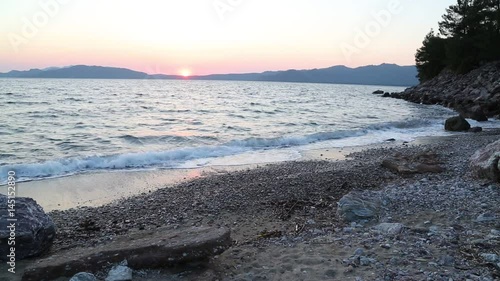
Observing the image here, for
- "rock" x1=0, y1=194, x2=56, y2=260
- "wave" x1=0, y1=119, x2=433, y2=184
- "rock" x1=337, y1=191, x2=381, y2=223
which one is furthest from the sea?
"rock" x1=337, y1=191, x2=381, y2=223

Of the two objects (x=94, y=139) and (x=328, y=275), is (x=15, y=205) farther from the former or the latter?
(x=94, y=139)

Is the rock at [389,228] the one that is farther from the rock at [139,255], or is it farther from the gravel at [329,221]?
the rock at [139,255]

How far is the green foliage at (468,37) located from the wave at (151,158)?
41938 mm

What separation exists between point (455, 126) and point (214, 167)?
58.0ft

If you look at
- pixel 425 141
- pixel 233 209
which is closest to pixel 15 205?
pixel 233 209

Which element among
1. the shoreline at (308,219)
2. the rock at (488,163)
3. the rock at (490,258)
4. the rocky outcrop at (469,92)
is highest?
the rocky outcrop at (469,92)

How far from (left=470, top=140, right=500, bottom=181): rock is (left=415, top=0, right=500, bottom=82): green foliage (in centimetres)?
5099

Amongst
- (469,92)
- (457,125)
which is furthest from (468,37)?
(457,125)

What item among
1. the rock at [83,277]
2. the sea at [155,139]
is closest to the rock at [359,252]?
the rock at [83,277]

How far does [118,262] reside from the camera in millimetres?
5184

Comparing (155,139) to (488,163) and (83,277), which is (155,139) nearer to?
(488,163)

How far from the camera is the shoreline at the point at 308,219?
17.0 feet

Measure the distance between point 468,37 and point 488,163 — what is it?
191ft

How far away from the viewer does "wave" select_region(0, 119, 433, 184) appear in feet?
42.6
